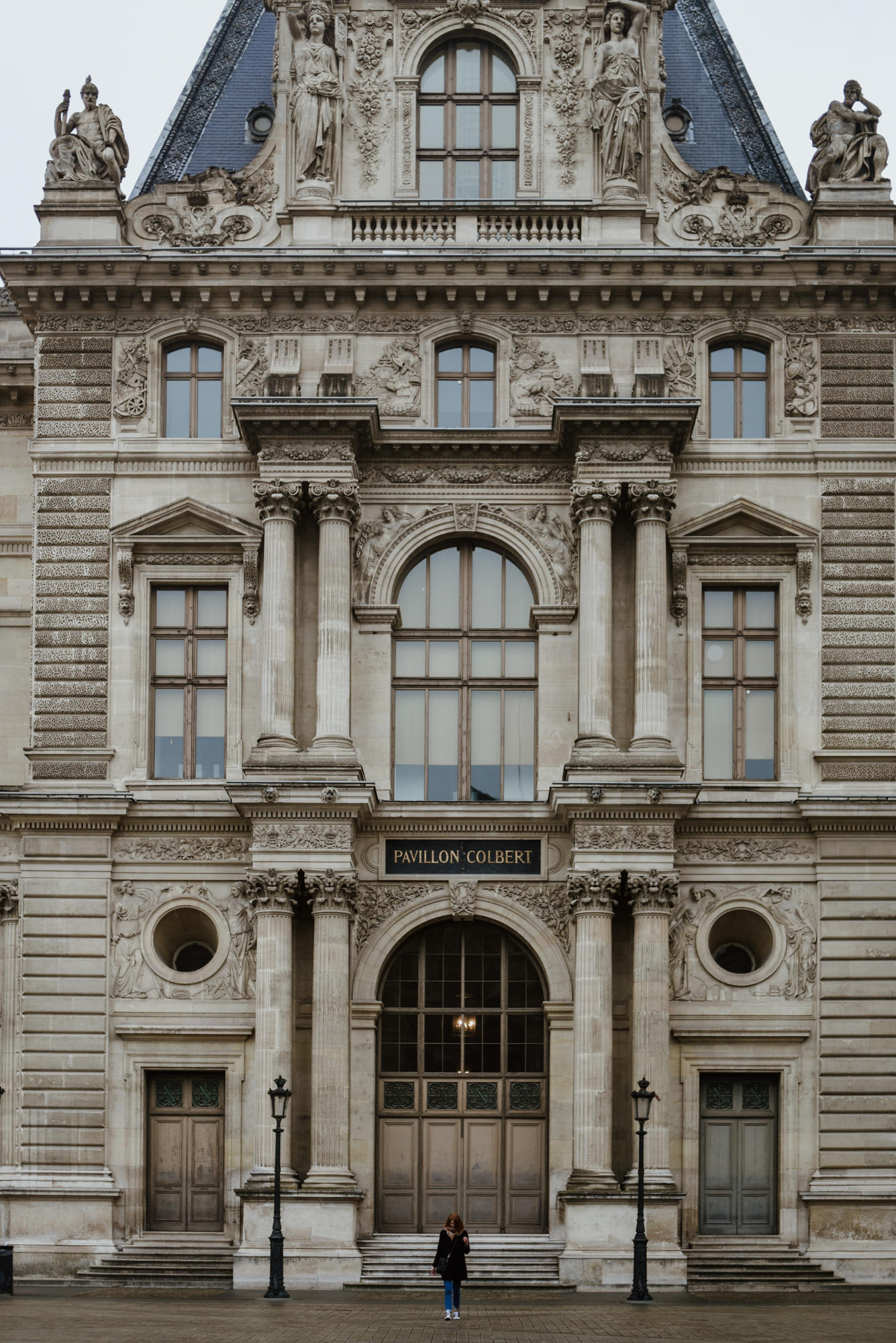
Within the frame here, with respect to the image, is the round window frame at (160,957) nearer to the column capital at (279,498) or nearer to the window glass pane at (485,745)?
the window glass pane at (485,745)

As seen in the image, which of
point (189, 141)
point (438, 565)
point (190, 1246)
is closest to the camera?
point (190, 1246)

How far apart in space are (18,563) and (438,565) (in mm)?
8589

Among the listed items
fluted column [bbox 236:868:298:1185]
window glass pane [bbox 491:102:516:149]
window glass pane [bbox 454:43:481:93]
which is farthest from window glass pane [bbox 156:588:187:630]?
window glass pane [bbox 454:43:481:93]

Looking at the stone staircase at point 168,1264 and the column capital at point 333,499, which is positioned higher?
the column capital at point 333,499

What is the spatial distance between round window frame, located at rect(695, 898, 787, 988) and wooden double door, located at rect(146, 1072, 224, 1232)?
9103 mm

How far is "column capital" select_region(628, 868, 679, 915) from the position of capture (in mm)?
37219

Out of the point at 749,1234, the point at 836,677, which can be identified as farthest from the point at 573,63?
the point at 749,1234

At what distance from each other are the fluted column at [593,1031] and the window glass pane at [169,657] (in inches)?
Answer: 331

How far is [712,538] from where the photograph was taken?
39.4 metres

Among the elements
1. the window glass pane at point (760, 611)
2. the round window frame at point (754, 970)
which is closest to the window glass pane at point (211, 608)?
the window glass pane at point (760, 611)

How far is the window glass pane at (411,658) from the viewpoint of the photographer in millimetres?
39844

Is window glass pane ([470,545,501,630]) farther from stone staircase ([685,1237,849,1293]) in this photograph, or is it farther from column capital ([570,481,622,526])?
stone staircase ([685,1237,849,1293])

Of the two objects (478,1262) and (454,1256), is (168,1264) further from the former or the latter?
(454,1256)

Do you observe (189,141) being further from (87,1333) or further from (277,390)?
(87,1333)
